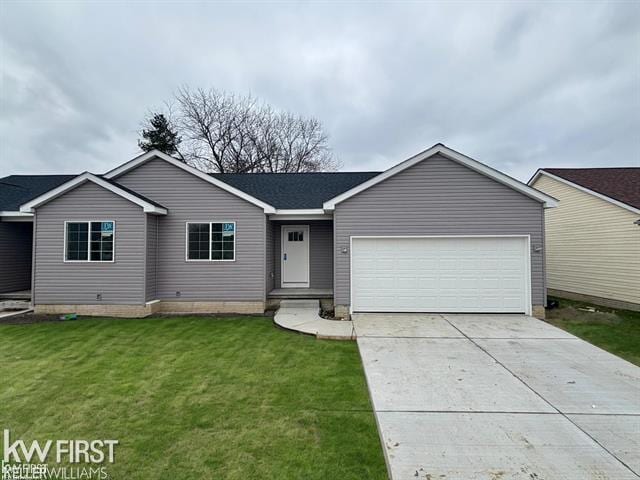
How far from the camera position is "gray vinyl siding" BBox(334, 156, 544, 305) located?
330 inches

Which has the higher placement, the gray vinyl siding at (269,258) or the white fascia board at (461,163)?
the white fascia board at (461,163)

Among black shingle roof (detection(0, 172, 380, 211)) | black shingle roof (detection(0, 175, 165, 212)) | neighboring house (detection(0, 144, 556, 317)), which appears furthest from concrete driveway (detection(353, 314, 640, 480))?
black shingle roof (detection(0, 175, 165, 212))

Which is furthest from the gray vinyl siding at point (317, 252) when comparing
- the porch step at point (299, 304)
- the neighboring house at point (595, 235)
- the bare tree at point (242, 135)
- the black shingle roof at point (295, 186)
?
the bare tree at point (242, 135)

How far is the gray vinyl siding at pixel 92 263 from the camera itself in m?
8.48

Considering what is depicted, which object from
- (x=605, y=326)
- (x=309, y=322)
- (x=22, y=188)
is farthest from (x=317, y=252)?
(x=22, y=188)

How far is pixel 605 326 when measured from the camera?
7480 millimetres

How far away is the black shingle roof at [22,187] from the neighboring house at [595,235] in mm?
19742

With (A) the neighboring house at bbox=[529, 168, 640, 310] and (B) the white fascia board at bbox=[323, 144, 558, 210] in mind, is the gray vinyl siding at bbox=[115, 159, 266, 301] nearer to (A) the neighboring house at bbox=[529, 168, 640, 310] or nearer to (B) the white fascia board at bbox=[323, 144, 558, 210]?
(B) the white fascia board at bbox=[323, 144, 558, 210]

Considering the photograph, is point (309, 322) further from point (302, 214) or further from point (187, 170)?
point (187, 170)

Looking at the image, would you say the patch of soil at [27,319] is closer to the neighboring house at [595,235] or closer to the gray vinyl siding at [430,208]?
the gray vinyl siding at [430,208]

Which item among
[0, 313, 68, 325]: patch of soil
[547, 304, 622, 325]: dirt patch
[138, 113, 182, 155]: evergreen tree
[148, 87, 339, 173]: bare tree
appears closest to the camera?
[0, 313, 68, 325]: patch of soil

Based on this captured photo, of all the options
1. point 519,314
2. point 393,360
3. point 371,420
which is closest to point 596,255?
point 519,314

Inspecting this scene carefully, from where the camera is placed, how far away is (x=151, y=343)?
629 cm

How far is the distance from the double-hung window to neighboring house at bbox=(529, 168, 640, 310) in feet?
39.8
